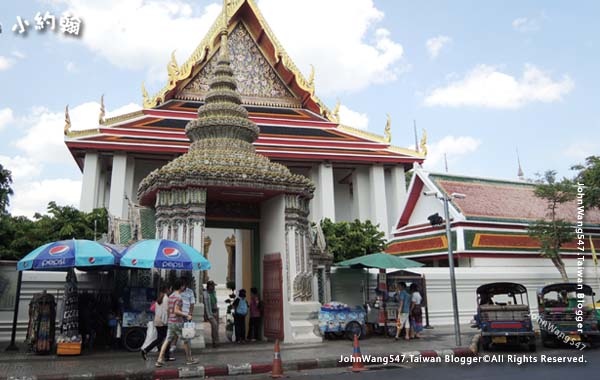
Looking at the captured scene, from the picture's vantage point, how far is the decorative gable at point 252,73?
25.4 metres

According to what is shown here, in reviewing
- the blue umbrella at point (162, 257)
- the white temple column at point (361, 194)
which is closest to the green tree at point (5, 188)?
the blue umbrella at point (162, 257)

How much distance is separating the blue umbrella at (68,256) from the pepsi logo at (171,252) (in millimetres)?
868

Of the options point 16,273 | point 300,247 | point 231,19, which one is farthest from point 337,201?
point 16,273

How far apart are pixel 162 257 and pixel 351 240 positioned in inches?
395

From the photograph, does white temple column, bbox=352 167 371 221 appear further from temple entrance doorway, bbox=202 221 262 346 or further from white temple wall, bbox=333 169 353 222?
temple entrance doorway, bbox=202 221 262 346

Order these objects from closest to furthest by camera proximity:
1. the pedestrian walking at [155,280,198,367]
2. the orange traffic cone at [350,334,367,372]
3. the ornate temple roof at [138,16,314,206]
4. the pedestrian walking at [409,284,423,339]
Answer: the orange traffic cone at [350,334,367,372], the pedestrian walking at [155,280,198,367], the ornate temple roof at [138,16,314,206], the pedestrian walking at [409,284,423,339]

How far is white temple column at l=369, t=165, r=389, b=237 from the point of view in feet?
78.1

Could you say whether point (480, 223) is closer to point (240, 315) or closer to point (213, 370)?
point (240, 315)

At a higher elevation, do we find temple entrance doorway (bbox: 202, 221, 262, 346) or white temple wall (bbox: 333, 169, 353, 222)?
white temple wall (bbox: 333, 169, 353, 222)

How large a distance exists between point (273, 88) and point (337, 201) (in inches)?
271

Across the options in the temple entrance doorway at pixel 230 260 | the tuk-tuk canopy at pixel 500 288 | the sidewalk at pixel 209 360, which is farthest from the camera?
the temple entrance doorway at pixel 230 260

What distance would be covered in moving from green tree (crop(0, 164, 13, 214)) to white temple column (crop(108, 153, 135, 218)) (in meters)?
4.66

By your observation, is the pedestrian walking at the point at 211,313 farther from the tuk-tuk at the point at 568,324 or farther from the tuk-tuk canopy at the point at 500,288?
the tuk-tuk at the point at 568,324

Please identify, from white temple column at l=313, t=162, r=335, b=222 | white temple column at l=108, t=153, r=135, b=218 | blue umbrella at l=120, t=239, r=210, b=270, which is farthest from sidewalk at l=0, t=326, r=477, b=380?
white temple column at l=313, t=162, r=335, b=222
